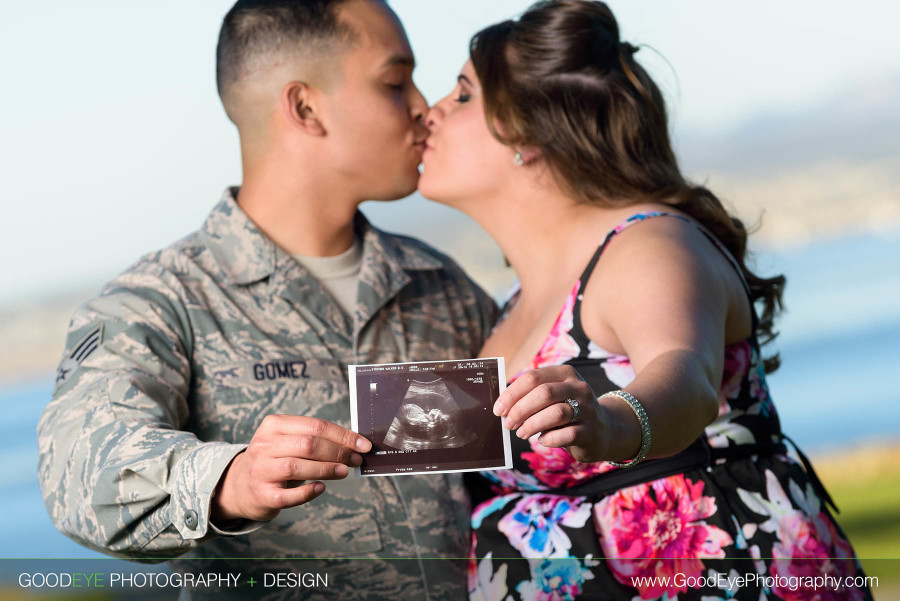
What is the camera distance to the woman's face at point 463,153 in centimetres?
244

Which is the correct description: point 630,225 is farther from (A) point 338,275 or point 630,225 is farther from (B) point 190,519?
(B) point 190,519

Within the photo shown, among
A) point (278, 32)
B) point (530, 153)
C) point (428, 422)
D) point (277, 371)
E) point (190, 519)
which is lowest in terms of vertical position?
point (190, 519)

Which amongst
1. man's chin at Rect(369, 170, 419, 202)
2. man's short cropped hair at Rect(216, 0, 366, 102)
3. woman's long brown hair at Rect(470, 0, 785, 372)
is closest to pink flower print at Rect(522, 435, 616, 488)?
woman's long brown hair at Rect(470, 0, 785, 372)

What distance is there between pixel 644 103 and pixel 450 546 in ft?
4.29

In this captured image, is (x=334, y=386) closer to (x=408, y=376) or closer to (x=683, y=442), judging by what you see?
(x=408, y=376)

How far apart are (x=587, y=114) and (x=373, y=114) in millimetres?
688

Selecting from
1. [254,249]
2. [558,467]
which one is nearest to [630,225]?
[558,467]

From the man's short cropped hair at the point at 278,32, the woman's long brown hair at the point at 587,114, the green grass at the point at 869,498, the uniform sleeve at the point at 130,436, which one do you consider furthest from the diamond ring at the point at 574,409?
the green grass at the point at 869,498

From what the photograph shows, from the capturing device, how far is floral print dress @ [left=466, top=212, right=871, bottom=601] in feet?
6.41

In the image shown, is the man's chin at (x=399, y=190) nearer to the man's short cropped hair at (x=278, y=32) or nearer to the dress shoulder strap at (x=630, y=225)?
the man's short cropped hair at (x=278, y=32)

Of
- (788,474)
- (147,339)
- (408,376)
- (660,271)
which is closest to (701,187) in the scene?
(660,271)

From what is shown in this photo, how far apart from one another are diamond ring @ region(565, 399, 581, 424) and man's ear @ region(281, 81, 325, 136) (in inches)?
62.8

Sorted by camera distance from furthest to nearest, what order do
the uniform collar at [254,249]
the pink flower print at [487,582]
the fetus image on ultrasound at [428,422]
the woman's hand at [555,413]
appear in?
the uniform collar at [254,249], the pink flower print at [487,582], the fetus image on ultrasound at [428,422], the woman's hand at [555,413]

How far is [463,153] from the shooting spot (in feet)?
8.15
